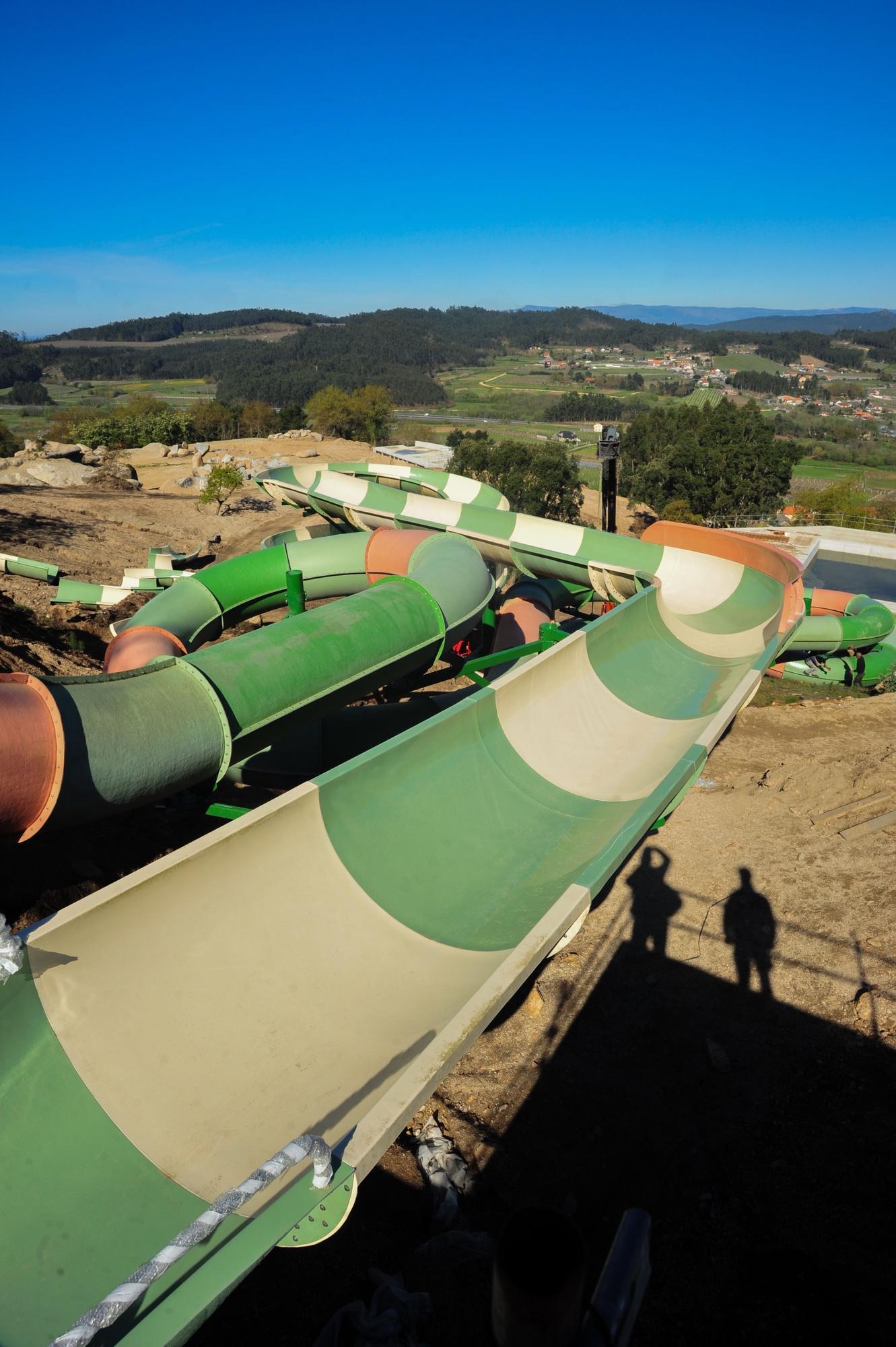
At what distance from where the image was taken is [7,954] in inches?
146

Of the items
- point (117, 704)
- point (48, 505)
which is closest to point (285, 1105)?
point (117, 704)

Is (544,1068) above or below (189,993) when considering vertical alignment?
below

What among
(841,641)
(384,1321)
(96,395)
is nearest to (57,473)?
(841,641)

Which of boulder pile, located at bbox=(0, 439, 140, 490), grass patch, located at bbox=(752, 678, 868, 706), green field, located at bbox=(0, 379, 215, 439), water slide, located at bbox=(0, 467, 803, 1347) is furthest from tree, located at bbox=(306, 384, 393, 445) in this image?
water slide, located at bbox=(0, 467, 803, 1347)

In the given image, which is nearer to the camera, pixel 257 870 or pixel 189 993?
pixel 189 993

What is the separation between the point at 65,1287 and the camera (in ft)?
10.8

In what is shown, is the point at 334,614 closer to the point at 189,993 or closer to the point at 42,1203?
the point at 189,993

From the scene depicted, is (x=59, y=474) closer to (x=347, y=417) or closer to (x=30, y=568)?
(x=30, y=568)

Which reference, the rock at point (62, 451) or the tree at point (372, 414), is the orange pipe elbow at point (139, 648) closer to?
the rock at point (62, 451)

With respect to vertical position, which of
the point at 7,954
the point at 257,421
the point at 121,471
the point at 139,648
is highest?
the point at 257,421

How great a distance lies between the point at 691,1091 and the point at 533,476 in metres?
48.2

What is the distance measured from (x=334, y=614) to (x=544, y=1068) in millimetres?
5091

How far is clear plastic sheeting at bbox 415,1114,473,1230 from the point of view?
5.77 metres

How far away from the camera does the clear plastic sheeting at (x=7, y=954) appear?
3.70 metres
